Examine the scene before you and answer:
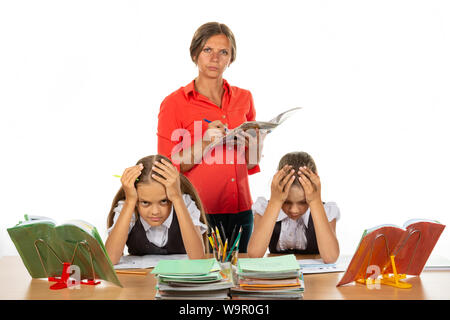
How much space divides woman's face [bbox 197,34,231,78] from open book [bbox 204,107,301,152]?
316 millimetres

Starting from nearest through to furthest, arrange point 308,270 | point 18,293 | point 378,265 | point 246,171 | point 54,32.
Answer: point 18,293 < point 378,265 < point 308,270 < point 246,171 < point 54,32

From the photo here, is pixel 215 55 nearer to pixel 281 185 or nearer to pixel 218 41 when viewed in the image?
pixel 218 41

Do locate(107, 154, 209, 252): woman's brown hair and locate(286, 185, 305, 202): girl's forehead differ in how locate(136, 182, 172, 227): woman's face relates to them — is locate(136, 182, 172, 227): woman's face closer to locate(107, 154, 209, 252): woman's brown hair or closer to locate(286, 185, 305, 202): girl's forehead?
locate(107, 154, 209, 252): woman's brown hair

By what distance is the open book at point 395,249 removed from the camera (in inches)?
63.0

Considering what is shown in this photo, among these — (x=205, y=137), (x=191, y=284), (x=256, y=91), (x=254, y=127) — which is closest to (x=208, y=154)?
(x=205, y=137)

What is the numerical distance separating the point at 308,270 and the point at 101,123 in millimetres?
2974

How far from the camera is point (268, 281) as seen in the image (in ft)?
5.00

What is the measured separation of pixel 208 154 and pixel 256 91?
2.04 m

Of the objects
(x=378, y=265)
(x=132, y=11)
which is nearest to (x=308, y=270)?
(x=378, y=265)

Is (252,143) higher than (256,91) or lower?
lower

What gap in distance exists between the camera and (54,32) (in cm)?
420

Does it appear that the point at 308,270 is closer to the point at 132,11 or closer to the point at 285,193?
the point at 285,193

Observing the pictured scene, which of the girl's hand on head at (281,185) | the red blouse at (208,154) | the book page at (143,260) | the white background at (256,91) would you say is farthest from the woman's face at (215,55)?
the white background at (256,91)

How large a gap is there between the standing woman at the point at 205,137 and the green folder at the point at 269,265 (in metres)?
0.71
